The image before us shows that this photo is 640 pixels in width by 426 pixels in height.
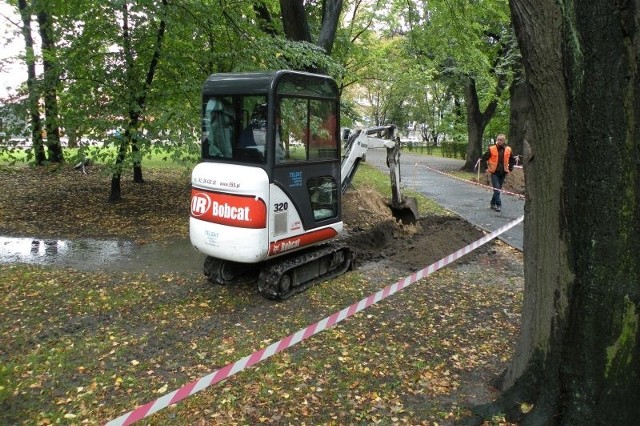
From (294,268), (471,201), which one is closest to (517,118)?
(471,201)

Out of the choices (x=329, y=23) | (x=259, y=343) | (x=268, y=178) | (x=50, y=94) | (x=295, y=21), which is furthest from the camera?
(x=329, y=23)

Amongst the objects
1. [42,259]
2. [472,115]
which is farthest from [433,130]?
[42,259]

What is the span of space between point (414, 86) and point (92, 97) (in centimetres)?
1577

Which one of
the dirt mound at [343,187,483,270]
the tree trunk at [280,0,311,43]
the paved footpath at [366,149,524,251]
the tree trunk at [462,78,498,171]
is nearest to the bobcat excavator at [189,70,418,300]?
the dirt mound at [343,187,483,270]

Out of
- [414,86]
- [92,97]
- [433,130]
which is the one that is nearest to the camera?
[92,97]

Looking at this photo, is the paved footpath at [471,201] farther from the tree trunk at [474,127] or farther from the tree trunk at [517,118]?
the tree trunk at [474,127]

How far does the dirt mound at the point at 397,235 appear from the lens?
8.51m

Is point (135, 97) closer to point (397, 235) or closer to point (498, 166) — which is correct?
point (397, 235)

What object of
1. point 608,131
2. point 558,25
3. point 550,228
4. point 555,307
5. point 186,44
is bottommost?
point 555,307

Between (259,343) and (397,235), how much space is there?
17.2 feet

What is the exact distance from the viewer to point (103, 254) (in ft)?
28.3

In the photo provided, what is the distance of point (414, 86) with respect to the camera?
75.9ft

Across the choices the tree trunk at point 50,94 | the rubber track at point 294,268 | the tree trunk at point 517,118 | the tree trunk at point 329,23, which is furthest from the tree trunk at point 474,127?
the tree trunk at point 50,94

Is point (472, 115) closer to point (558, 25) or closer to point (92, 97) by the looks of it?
point (92, 97)
